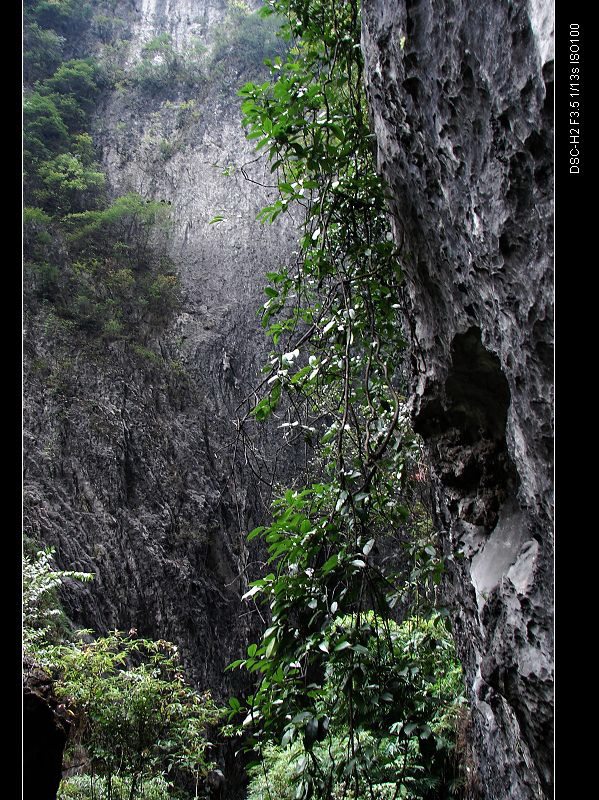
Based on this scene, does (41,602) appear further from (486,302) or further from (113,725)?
(486,302)

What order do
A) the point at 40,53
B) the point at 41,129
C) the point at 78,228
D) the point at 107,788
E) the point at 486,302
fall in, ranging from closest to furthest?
the point at 486,302
the point at 107,788
the point at 78,228
the point at 41,129
the point at 40,53

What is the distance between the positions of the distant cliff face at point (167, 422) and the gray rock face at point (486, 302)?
9.99 ft

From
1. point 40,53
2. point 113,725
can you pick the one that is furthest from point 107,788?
point 40,53

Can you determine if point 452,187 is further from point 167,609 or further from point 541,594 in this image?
point 167,609

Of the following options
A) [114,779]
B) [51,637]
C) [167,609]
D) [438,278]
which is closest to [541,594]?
[438,278]

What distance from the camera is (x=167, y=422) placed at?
7.25 meters

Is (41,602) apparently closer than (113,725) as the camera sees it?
No

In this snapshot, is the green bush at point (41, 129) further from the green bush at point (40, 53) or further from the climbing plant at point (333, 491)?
the climbing plant at point (333, 491)

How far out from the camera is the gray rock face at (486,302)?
941mm

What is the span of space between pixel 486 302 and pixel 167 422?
6.42 meters

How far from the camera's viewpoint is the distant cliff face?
19.9 feet

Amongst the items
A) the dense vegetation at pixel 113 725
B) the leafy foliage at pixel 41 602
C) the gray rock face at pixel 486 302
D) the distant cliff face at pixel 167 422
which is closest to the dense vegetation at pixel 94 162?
the distant cliff face at pixel 167 422

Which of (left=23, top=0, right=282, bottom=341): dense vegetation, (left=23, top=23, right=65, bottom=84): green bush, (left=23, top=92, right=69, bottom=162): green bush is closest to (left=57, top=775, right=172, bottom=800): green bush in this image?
(left=23, top=0, right=282, bottom=341): dense vegetation

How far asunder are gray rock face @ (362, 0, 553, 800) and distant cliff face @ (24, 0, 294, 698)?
3046mm
